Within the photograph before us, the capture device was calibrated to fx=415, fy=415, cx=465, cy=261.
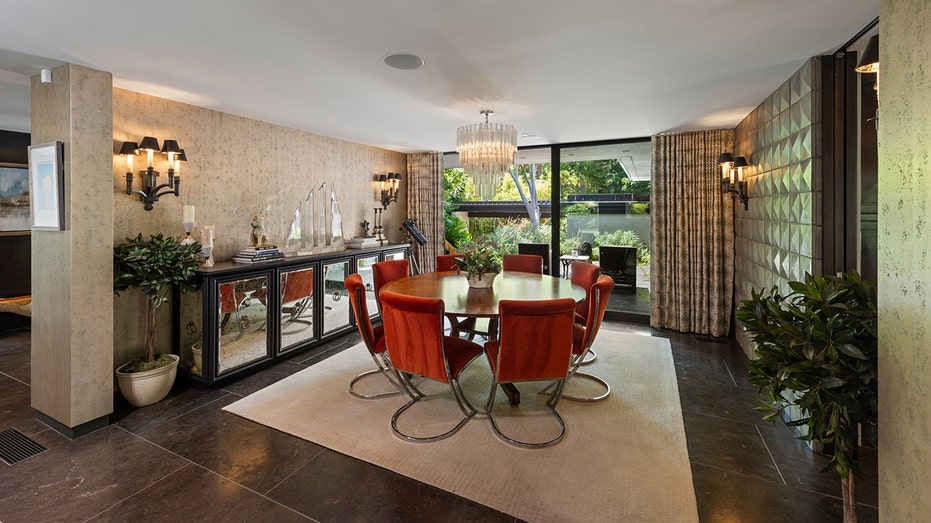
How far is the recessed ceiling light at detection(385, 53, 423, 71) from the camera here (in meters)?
2.57

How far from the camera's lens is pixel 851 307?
1.58m

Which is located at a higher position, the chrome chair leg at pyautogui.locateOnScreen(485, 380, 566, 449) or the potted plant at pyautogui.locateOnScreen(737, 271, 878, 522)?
the potted plant at pyautogui.locateOnScreen(737, 271, 878, 522)

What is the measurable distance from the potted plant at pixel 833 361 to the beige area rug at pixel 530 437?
28.4 inches

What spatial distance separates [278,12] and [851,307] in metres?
2.78

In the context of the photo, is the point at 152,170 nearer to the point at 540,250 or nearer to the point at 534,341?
the point at 534,341

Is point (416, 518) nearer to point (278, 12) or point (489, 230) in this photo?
point (278, 12)

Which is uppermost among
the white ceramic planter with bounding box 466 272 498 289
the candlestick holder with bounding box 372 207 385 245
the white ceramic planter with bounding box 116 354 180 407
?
the candlestick holder with bounding box 372 207 385 245

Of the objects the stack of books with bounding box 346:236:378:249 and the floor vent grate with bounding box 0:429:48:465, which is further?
the stack of books with bounding box 346:236:378:249

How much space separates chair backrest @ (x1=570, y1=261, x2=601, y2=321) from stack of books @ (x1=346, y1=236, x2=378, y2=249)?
2.67m

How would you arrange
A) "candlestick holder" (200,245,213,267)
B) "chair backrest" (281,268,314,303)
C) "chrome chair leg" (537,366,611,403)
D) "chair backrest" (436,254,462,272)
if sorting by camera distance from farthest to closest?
"chair backrest" (436,254,462,272)
"chair backrest" (281,268,314,303)
"candlestick holder" (200,245,213,267)
"chrome chair leg" (537,366,611,403)

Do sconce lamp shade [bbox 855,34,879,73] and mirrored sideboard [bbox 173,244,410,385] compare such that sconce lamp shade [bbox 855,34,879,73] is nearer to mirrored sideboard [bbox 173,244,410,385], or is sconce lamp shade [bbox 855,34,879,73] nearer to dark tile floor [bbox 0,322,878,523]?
dark tile floor [bbox 0,322,878,523]

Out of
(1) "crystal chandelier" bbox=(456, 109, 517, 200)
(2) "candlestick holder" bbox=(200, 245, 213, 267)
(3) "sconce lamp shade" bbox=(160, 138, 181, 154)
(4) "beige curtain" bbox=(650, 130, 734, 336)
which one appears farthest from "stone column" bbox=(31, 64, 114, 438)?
(4) "beige curtain" bbox=(650, 130, 734, 336)

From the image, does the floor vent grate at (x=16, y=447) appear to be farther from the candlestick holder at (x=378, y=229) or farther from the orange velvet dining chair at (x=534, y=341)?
the candlestick holder at (x=378, y=229)

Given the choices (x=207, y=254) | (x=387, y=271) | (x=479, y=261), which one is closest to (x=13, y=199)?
(x=207, y=254)
